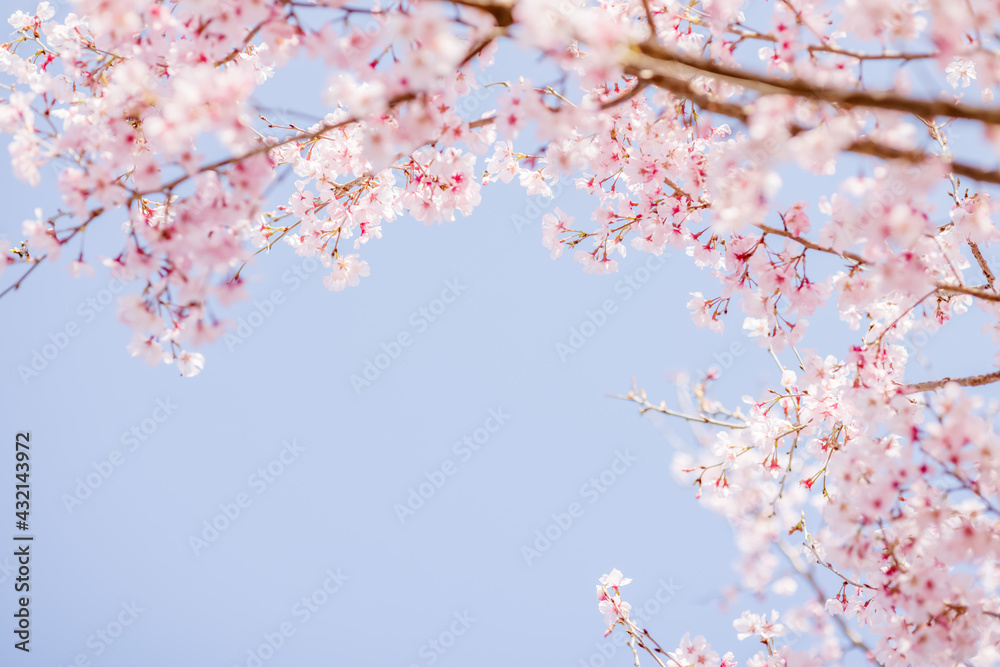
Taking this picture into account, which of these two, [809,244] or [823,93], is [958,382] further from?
[823,93]

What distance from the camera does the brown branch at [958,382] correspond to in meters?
2.75

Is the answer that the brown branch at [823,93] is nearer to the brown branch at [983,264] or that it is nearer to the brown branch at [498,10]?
the brown branch at [498,10]

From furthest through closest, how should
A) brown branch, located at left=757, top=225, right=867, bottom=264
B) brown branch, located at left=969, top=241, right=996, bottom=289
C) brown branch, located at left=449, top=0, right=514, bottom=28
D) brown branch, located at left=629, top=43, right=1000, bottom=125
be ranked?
brown branch, located at left=969, top=241, right=996, bottom=289 < brown branch, located at left=757, top=225, right=867, bottom=264 < brown branch, located at left=449, top=0, right=514, bottom=28 < brown branch, located at left=629, top=43, right=1000, bottom=125

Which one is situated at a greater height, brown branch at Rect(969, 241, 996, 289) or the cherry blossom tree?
brown branch at Rect(969, 241, 996, 289)

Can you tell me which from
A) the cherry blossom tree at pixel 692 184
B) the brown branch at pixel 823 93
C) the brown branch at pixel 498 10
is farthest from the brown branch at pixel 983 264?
the brown branch at pixel 498 10

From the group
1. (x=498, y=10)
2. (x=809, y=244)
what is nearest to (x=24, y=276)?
(x=498, y=10)

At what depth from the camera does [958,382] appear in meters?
2.81

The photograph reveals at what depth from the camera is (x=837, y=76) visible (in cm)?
253

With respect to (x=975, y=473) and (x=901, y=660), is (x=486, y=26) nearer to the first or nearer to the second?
(x=975, y=473)

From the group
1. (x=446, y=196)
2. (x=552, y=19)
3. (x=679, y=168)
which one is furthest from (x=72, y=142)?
(x=679, y=168)

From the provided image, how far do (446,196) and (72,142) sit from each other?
5.40 feet

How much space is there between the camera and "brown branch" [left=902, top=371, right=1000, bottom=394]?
275cm

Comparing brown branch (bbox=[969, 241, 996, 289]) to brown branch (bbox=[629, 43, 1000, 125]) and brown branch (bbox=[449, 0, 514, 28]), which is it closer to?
brown branch (bbox=[629, 43, 1000, 125])

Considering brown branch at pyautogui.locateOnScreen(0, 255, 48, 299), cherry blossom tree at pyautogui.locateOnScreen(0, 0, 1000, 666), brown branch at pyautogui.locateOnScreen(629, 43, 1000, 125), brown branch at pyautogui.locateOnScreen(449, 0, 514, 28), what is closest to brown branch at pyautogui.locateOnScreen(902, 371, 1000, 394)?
cherry blossom tree at pyautogui.locateOnScreen(0, 0, 1000, 666)
